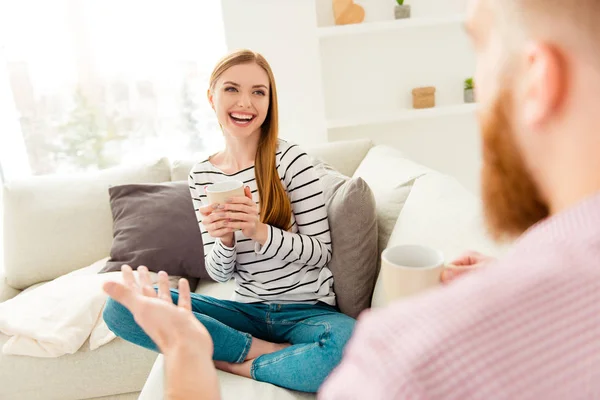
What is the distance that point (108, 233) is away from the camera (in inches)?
95.9

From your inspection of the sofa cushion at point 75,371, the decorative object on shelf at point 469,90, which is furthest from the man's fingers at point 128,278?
the decorative object on shelf at point 469,90

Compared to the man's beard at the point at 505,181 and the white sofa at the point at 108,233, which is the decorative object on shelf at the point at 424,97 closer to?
the white sofa at the point at 108,233

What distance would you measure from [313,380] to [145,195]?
54.3 inches

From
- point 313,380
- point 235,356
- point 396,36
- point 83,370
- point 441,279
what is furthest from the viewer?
point 396,36

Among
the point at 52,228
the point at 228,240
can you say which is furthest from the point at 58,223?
the point at 228,240

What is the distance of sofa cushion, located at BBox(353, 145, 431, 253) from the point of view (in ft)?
5.41

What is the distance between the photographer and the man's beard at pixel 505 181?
1.60ft

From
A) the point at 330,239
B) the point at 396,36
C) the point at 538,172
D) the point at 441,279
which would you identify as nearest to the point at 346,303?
the point at 330,239

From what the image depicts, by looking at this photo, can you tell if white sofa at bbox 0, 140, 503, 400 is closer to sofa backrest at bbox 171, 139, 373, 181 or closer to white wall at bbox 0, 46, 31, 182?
sofa backrest at bbox 171, 139, 373, 181

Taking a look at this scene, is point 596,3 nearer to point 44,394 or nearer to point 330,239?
point 330,239

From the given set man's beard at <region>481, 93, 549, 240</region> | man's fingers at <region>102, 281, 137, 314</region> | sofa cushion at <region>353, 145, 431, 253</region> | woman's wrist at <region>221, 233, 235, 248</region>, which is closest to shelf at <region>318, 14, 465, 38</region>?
sofa cushion at <region>353, 145, 431, 253</region>

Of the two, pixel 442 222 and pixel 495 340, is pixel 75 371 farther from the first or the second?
pixel 495 340

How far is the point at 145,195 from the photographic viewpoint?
7.71ft

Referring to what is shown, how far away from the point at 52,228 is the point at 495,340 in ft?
8.02
